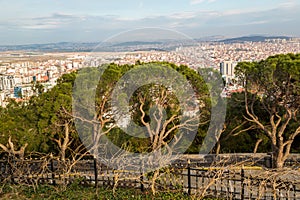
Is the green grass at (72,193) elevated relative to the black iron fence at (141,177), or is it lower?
lower

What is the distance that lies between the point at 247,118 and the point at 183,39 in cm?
305

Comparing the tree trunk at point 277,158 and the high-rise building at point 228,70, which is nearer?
the tree trunk at point 277,158

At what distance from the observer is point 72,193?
15.0ft

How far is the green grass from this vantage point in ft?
14.3

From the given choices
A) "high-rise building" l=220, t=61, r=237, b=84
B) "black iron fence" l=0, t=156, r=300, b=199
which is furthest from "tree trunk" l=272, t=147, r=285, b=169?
"high-rise building" l=220, t=61, r=237, b=84

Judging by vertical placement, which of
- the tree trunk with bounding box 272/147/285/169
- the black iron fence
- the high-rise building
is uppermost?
the high-rise building

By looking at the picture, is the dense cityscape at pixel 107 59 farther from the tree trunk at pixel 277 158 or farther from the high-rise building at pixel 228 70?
the tree trunk at pixel 277 158

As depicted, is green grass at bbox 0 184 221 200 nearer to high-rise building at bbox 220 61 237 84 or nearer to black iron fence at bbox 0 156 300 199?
black iron fence at bbox 0 156 300 199

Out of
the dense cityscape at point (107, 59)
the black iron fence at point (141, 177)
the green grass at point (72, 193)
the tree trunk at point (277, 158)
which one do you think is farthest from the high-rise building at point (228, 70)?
the green grass at point (72, 193)

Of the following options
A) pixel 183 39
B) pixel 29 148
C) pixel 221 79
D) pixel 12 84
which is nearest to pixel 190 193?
pixel 183 39

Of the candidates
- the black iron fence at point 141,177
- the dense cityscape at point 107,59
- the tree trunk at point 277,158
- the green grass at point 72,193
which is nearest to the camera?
the black iron fence at point 141,177

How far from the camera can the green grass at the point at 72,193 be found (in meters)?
4.37

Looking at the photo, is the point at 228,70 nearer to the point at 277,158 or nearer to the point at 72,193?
the point at 277,158

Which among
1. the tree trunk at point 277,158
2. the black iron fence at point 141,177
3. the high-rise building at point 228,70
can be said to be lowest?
the tree trunk at point 277,158
